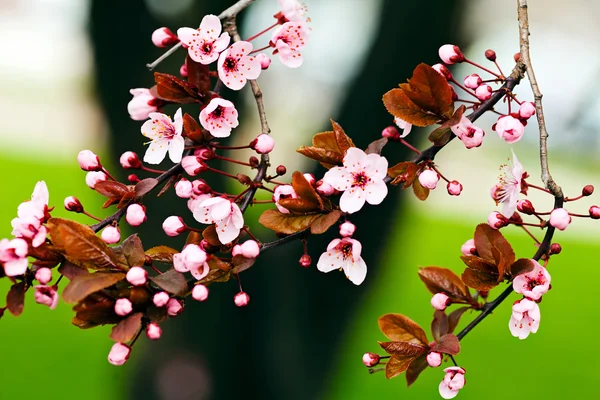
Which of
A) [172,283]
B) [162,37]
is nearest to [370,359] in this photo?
[172,283]

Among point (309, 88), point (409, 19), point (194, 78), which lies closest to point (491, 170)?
point (309, 88)

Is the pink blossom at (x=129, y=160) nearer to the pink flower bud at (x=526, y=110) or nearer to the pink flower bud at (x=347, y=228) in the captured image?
the pink flower bud at (x=347, y=228)

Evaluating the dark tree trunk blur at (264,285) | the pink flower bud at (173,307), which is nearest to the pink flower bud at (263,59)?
the pink flower bud at (173,307)

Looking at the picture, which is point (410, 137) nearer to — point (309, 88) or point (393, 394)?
point (393, 394)

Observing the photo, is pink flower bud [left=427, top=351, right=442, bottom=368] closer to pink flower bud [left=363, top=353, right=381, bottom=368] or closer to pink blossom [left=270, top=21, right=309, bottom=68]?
pink flower bud [left=363, top=353, right=381, bottom=368]

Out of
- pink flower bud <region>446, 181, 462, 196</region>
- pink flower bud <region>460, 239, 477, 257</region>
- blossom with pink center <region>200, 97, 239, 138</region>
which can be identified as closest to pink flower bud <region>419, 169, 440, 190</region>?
pink flower bud <region>446, 181, 462, 196</region>
